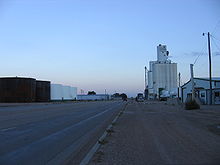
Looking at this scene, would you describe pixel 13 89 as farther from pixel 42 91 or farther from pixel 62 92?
pixel 62 92

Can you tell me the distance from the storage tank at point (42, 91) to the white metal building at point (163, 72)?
4112cm

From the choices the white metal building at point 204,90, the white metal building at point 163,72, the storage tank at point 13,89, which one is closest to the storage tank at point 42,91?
the storage tank at point 13,89

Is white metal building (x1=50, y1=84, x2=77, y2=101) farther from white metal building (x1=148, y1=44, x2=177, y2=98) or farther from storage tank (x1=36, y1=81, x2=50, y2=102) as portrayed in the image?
white metal building (x1=148, y1=44, x2=177, y2=98)

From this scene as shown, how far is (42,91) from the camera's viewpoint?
9125 cm

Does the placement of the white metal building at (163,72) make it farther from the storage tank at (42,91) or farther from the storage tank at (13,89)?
the storage tank at (13,89)

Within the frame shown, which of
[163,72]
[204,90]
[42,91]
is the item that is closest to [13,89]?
[42,91]

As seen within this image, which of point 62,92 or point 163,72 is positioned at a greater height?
point 163,72

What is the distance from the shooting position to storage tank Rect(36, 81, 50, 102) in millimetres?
89694

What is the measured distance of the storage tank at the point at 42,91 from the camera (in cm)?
8969

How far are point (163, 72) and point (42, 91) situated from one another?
46.2 meters

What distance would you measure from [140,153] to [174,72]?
106442 mm

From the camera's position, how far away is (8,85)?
79.7m

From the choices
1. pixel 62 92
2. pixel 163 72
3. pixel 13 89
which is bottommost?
pixel 13 89

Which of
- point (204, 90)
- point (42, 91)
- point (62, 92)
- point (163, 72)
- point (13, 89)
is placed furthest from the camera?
point (62, 92)
